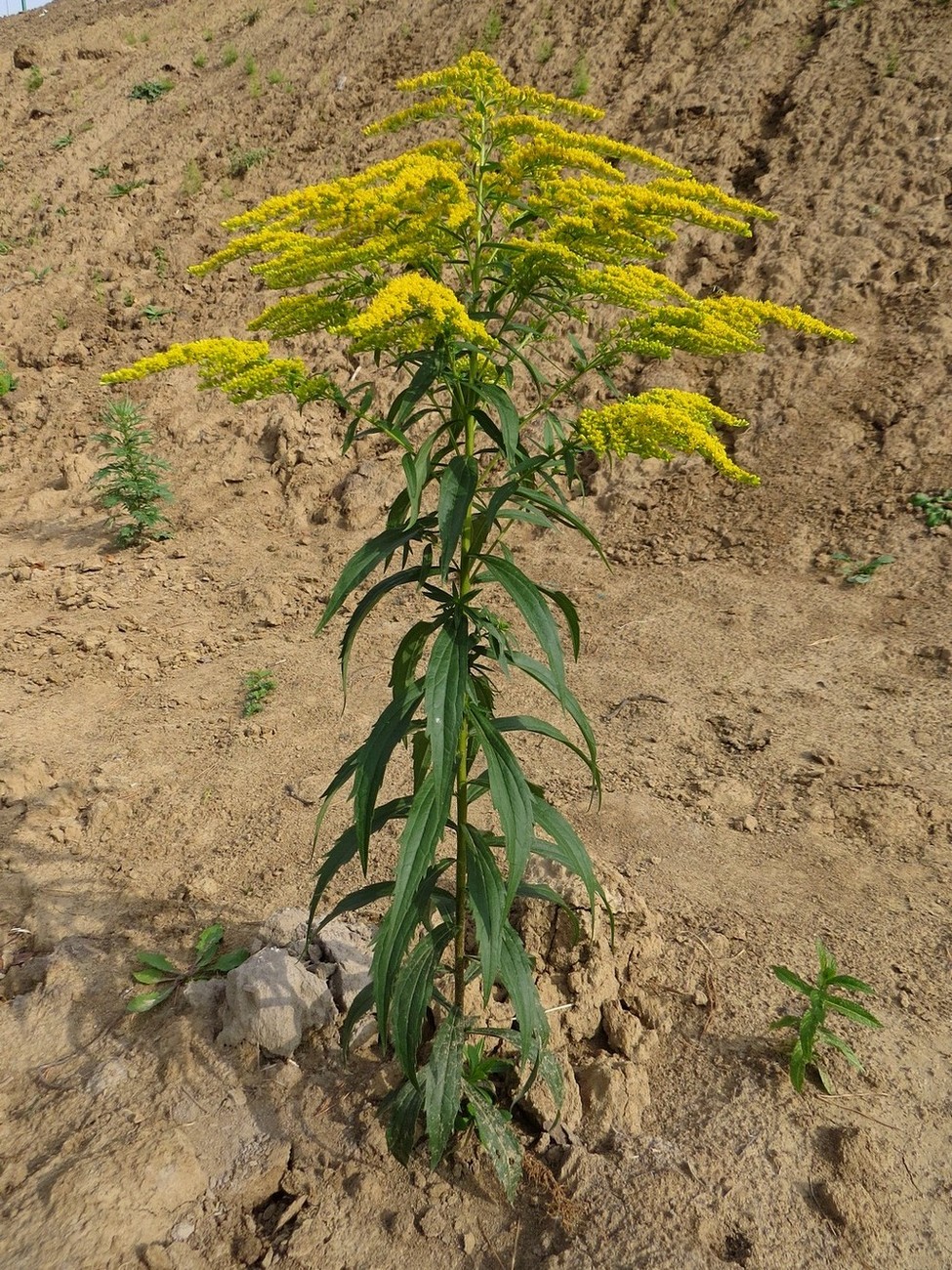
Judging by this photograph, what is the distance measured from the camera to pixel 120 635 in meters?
6.24

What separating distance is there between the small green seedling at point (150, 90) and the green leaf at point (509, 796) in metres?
16.1

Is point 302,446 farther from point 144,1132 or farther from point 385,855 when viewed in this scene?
point 144,1132

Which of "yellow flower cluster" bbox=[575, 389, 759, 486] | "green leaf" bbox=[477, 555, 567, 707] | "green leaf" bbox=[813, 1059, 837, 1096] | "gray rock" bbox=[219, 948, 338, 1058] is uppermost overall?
"yellow flower cluster" bbox=[575, 389, 759, 486]

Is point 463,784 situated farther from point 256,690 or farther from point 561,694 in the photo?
point 256,690

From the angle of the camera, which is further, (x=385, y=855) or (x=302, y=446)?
(x=302, y=446)

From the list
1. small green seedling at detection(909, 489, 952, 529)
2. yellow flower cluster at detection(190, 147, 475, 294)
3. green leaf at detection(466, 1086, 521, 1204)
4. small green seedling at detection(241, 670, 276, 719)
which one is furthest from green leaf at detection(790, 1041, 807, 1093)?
small green seedling at detection(909, 489, 952, 529)

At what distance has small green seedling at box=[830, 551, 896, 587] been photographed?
620cm

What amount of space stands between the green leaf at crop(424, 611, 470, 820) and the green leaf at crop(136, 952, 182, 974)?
2.10 meters

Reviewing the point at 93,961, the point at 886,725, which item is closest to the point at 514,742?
the point at 886,725

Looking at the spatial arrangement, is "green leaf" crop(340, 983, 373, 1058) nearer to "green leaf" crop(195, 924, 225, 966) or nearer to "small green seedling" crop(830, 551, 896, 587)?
"green leaf" crop(195, 924, 225, 966)

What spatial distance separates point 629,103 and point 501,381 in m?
9.99

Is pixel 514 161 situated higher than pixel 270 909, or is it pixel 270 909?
pixel 514 161

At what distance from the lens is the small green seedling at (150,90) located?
13781 millimetres

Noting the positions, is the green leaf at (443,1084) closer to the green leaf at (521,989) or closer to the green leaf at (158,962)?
the green leaf at (521,989)
